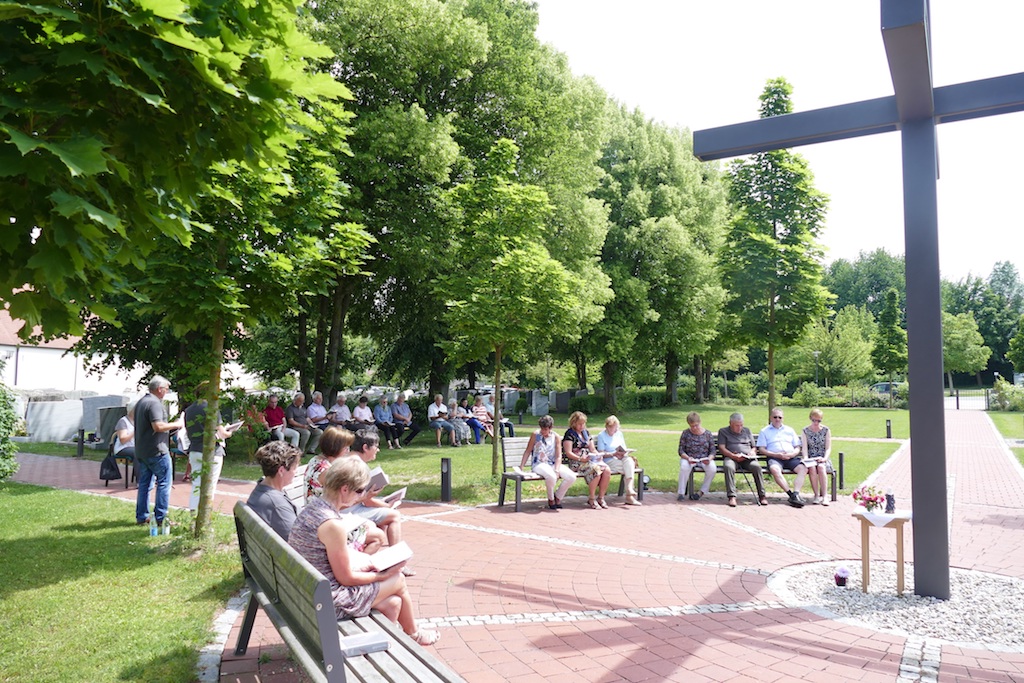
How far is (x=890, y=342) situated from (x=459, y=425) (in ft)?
136

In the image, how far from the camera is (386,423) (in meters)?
19.0

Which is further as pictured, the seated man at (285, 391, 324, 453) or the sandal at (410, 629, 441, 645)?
the seated man at (285, 391, 324, 453)

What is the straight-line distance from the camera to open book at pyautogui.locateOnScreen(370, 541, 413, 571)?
397 centimetres

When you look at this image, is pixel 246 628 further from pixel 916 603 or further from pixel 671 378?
pixel 671 378

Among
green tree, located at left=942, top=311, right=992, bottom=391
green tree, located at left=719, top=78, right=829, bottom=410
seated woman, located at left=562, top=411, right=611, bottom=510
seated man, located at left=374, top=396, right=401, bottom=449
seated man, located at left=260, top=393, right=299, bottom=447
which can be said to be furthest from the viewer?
green tree, located at left=942, top=311, right=992, bottom=391

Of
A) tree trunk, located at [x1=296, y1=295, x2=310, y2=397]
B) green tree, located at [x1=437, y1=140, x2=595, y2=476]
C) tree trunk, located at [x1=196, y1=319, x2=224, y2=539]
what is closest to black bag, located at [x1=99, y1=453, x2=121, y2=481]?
tree trunk, located at [x1=196, y1=319, x2=224, y2=539]

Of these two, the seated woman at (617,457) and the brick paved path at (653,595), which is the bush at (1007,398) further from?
the seated woman at (617,457)

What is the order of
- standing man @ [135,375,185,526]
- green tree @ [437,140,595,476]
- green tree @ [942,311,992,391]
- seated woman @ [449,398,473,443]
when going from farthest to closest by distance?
green tree @ [942,311,992,391] < seated woman @ [449,398,473,443] < green tree @ [437,140,595,476] < standing man @ [135,375,185,526]

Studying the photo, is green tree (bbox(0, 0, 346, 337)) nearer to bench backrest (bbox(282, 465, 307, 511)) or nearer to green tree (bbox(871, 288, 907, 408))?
bench backrest (bbox(282, 465, 307, 511))

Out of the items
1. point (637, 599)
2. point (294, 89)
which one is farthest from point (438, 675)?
point (637, 599)

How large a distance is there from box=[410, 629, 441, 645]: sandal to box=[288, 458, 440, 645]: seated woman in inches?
10.8

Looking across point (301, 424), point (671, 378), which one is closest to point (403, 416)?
point (301, 424)

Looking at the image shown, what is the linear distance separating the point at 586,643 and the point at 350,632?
184cm

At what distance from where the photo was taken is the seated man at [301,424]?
16.4 m
